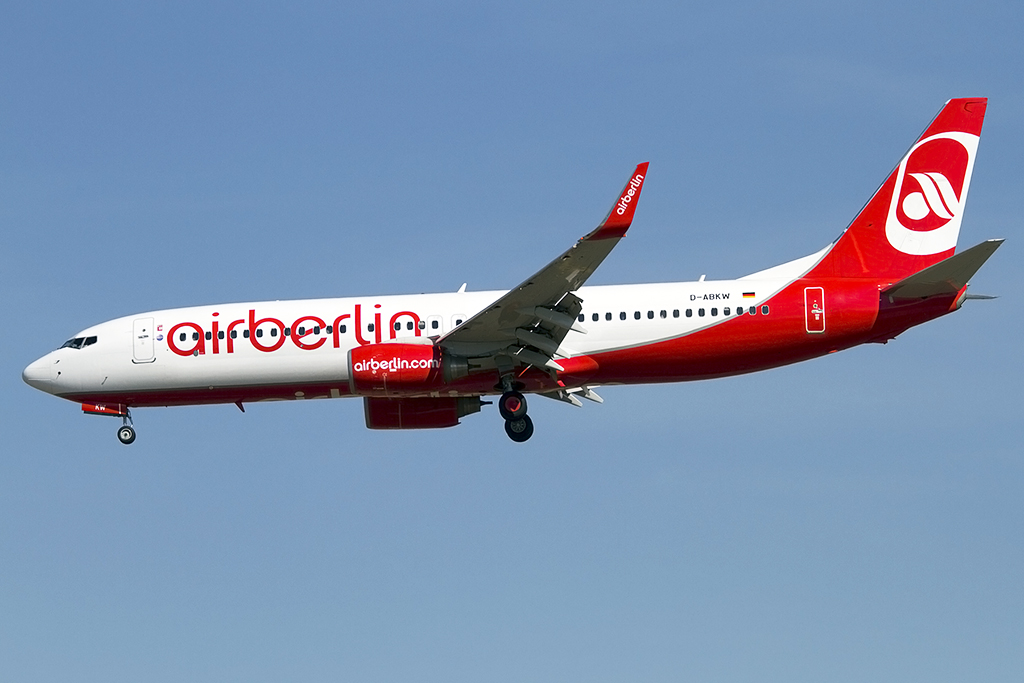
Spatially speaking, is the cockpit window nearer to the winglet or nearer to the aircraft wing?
the aircraft wing

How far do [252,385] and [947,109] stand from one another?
66.8 ft

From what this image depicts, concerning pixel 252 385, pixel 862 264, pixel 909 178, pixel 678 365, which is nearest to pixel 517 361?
pixel 678 365

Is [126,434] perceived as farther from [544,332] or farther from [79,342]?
[544,332]

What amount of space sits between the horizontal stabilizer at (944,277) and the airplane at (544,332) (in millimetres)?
48

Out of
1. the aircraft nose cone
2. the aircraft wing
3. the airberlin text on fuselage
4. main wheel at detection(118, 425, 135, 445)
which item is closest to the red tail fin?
the aircraft wing

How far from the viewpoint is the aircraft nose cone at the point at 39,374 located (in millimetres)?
39656

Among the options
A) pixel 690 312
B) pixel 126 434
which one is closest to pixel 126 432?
pixel 126 434

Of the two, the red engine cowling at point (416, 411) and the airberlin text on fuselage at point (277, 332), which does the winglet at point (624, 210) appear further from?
the red engine cowling at point (416, 411)

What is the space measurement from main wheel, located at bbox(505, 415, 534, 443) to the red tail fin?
28.5 ft

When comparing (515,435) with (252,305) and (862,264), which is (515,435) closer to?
(252,305)

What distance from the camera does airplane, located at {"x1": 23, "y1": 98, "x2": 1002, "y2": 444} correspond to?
36469 mm

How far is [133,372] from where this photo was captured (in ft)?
127

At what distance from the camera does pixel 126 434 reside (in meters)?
39.7

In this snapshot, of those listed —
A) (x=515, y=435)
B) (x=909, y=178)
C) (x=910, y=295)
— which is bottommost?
(x=515, y=435)
